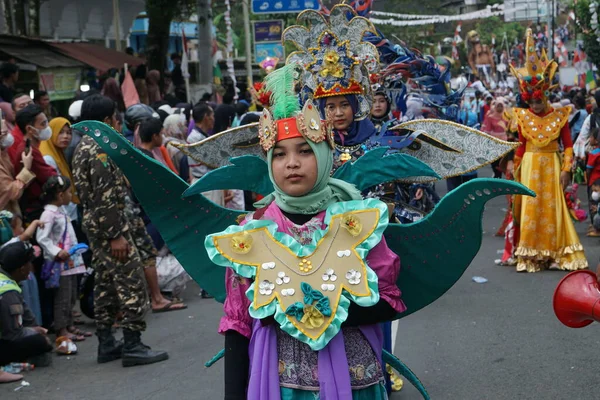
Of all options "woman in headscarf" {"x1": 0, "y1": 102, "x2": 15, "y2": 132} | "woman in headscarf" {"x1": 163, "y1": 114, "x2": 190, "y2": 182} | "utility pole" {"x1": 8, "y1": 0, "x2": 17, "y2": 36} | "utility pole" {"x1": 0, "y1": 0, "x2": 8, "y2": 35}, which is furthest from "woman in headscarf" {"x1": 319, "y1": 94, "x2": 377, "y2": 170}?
"utility pole" {"x1": 0, "y1": 0, "x2": 8, "y2": 35}

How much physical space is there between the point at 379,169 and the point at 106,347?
13.3ft

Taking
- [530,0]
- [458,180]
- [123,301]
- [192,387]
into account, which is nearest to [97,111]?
[123,301]

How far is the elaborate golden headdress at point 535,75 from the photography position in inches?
400

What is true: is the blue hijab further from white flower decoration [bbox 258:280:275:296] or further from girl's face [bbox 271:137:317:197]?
white flower decoration [bbox 258:280:275:296]

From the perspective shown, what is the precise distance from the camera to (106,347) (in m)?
7.53

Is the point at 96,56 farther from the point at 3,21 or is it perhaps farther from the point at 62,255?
the point at 62,255

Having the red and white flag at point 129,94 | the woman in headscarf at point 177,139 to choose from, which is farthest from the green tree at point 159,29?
the woman in headscarf at point 177,139

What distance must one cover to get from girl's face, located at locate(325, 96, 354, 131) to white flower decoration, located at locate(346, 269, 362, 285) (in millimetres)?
2015

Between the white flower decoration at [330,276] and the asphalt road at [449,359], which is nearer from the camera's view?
the white flower decoration at [330,276]

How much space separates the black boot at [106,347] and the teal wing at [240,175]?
12.2 ft

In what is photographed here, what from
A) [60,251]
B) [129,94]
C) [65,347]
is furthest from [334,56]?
[129,94]

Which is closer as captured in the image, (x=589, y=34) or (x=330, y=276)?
(x=330, y=276)

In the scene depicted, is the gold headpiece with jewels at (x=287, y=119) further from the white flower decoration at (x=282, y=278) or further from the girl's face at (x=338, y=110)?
the girl's face at (x=338, y=110)

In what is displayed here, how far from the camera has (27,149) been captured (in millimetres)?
8500
